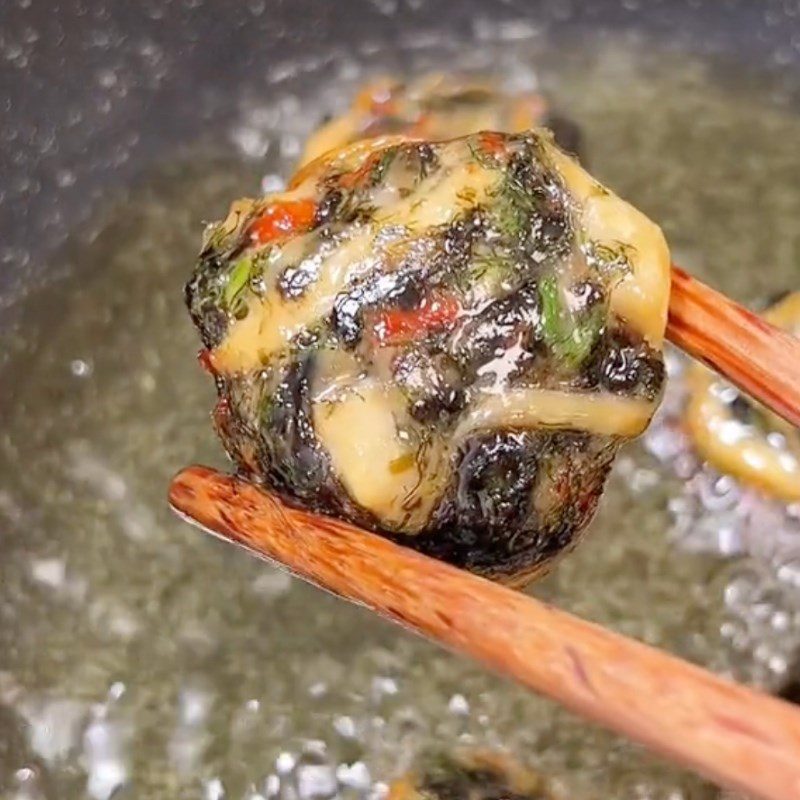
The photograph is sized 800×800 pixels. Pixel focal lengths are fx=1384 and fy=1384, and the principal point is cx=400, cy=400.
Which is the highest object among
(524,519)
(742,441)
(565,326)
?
(565,326)

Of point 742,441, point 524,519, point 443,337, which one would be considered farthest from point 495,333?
point 742,441

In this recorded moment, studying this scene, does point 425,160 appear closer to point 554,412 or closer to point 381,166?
point 381,166

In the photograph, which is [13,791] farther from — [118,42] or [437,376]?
[118,42]

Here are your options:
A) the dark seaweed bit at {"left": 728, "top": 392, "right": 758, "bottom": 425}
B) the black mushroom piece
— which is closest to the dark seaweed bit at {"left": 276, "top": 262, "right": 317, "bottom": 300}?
the black mushroom piece

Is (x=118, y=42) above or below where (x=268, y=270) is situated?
below

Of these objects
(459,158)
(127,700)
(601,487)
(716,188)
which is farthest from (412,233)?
(716,188)

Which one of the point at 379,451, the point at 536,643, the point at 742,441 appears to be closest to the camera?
the point at 536,643
